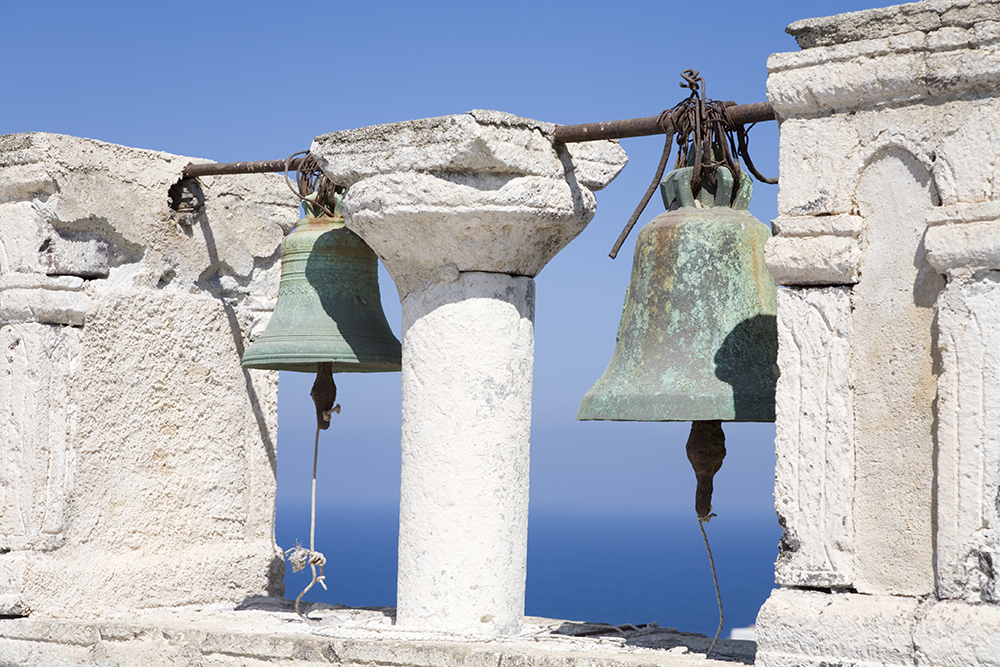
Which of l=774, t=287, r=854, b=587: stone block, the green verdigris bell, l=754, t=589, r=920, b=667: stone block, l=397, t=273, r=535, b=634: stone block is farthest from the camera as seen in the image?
l=397, t=273, r=535, b=634: stone block

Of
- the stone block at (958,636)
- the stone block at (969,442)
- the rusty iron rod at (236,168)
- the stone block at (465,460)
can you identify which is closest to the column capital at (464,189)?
the stone block at (465,460)

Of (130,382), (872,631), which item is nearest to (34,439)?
(130,382)

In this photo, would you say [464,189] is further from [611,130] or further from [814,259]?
[814,259]

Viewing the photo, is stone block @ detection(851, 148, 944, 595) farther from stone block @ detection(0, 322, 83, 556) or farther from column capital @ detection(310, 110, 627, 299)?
stone block @ detection(0, 322, 83, 556)

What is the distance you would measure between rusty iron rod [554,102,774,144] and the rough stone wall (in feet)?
Result: 6.40

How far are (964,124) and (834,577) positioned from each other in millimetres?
1158

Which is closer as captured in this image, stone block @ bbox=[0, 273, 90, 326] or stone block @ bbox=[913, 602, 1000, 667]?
stone block @ bbox=[913, 602, 1000, 667]

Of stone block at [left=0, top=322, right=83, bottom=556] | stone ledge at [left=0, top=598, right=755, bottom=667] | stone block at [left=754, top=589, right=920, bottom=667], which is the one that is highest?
stone block at [left=0, top=322, right=83, bottom=556]

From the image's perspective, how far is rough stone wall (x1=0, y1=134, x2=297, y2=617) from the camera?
15.6 feet

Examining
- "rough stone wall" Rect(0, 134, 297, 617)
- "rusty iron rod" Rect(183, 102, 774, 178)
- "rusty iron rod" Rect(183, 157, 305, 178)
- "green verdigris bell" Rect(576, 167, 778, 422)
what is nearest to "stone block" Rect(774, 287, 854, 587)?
"green verdigris bell" Rect(576, 167, 778, 422)

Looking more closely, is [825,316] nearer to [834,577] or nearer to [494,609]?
[834,577]

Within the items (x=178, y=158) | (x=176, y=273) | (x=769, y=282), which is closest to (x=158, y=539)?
(x=176, y=273)

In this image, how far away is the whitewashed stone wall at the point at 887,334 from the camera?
9.81 ft

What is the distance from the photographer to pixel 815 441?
3.17m
